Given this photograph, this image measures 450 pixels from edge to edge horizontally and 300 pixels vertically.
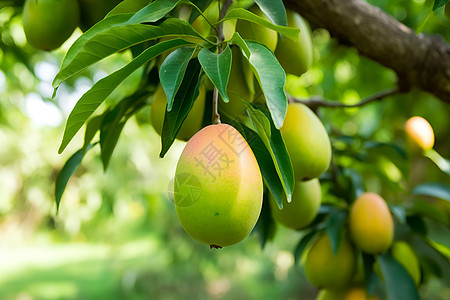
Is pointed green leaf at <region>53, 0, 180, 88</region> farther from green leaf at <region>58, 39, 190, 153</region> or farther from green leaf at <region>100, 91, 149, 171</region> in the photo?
green leaf at <region>100, 91, 149, 171</region>

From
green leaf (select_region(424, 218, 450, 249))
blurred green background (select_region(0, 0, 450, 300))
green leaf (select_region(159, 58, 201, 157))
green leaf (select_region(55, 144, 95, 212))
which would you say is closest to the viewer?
green leaf (select_region(159, 58, 201, 157))

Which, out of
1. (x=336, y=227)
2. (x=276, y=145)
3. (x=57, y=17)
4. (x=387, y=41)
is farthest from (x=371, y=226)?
(x=57, y=17)

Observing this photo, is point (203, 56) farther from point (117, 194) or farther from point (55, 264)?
point (55, 264)

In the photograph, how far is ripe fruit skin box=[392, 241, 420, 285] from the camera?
3.49ft

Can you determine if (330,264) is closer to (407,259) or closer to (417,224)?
(407,259)

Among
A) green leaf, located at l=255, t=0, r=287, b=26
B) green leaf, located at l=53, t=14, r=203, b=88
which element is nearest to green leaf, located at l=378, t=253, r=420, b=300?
green leaf, located at l=255, t=0, r=287, b=26

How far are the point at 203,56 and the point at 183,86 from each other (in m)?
0.08

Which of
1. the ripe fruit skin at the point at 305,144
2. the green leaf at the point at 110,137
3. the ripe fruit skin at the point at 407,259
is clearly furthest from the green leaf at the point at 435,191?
the green leaf at the point at 110,137

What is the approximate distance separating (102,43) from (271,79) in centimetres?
20

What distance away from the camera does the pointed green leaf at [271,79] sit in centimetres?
46

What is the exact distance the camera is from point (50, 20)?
0.76 metres

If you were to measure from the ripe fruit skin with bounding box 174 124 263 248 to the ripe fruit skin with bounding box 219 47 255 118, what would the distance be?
0.14 meters

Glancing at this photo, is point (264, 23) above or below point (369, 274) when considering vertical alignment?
above

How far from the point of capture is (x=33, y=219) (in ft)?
31.5
